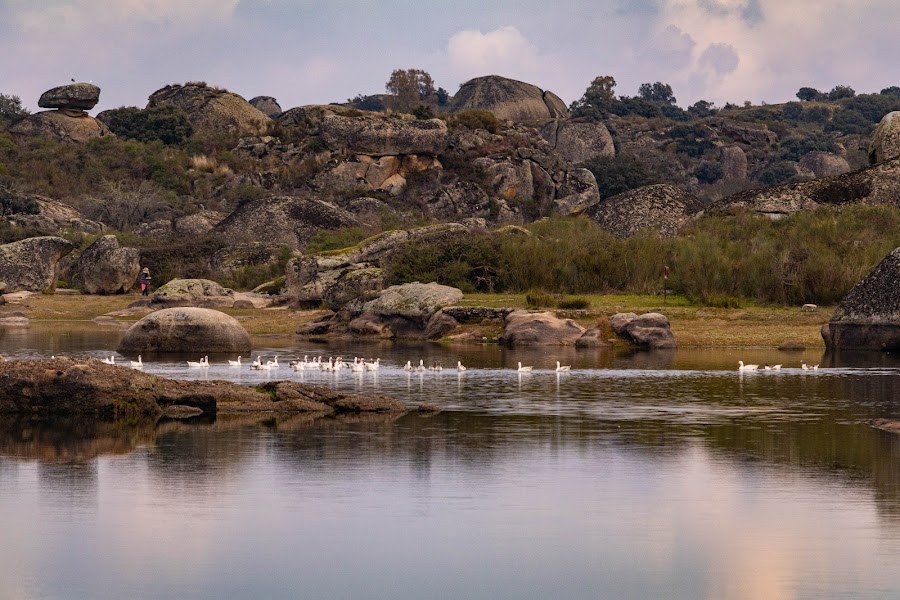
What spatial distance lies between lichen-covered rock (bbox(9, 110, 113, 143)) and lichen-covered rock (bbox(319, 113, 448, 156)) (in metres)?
23.2

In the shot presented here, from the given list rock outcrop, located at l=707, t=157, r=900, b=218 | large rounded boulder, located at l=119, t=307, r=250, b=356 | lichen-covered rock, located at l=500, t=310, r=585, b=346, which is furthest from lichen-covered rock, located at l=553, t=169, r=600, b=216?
large rounded boulder, located at l=119, t=307, r=250, b=356

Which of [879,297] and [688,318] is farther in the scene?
[688,318]

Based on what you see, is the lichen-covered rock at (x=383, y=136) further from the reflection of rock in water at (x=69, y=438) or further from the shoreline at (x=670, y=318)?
the reflection of rock in water at (x=69, y=438)

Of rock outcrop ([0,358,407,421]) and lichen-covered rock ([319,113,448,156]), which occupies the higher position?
lichen-covered rock ([319,113,448,156])

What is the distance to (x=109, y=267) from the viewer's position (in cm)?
6706

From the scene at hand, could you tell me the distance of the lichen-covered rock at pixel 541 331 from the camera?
149 ft

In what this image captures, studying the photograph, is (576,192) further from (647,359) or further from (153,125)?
(647,359)

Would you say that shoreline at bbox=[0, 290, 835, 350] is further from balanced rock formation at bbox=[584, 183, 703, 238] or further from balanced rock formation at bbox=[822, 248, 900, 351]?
balanced rock formation at bbox=[584, 183, 703, 238]

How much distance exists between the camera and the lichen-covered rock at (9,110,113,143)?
117 metres

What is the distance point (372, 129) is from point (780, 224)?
5079 centimetres

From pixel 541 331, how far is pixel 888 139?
88.5 ft

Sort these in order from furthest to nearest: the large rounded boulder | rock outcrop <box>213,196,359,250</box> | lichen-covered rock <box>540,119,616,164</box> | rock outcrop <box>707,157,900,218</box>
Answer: lichen-covered rock <box>540,119,616,164</box>, rock outcrop <box>213,196,359,250</box>, rock outcrop <box>707,157,900,218</box>, the large rounded boulder

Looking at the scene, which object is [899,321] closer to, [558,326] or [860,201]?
[558,326]

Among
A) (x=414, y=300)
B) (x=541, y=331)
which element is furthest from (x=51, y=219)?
(x=541, y=331)
